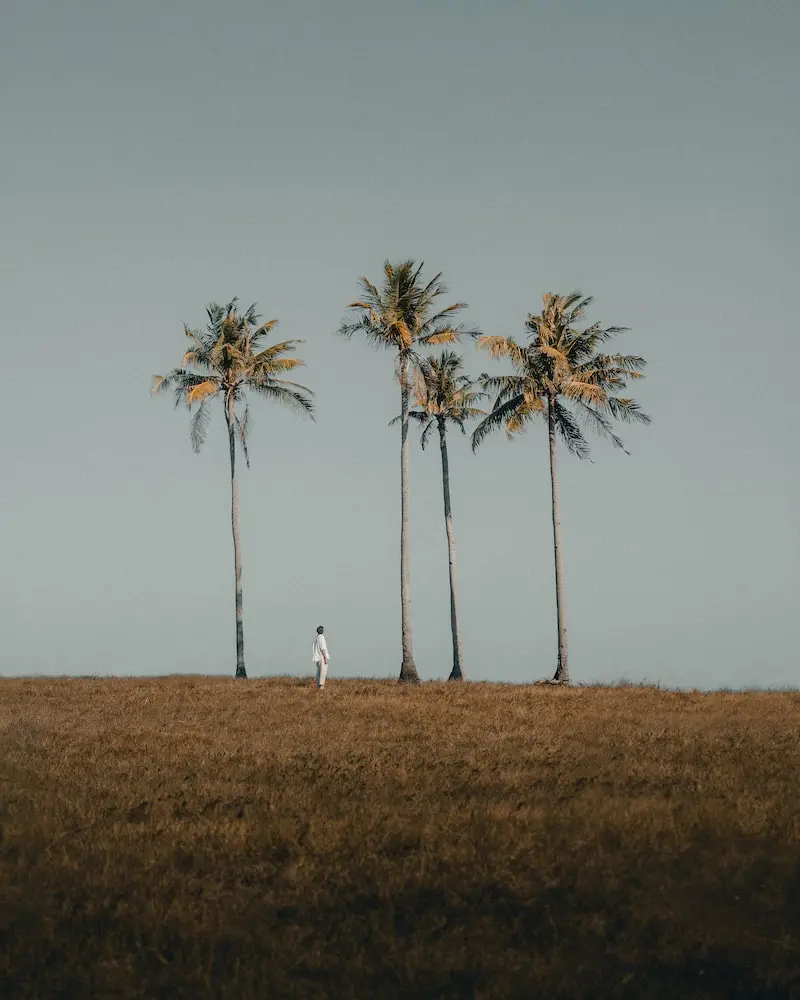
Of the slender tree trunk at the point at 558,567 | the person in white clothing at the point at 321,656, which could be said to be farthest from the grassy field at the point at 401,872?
the slender tree trunk at the point at 558,567

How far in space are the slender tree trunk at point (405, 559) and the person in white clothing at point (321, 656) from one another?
5.66m

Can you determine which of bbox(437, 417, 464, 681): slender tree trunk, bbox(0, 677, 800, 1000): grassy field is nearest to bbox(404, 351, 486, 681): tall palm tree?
bbox(437, 417, 464, 681): slender tree trunk

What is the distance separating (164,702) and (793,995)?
26.4 metres

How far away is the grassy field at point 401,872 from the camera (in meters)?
8.48

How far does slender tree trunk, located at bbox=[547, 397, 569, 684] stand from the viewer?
140 ft

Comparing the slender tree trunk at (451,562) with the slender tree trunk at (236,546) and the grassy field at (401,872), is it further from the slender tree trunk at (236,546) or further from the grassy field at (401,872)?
the grassy field at (401,872)

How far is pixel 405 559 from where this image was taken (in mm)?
45375

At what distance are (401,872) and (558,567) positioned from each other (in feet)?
112

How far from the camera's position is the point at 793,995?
8.12 metres

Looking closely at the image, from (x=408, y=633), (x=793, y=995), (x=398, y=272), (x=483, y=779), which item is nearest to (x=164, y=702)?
(x=408, y=633)

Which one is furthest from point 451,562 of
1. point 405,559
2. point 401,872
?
point 401,872

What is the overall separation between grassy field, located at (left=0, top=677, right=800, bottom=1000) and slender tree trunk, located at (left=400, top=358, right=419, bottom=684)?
2349 centimetres

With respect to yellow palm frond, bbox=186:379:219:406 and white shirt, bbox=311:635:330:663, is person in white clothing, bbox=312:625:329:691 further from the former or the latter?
yellow palm frond, bbox=186:379:219:406

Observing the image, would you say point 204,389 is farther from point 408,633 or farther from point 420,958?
point 420,958
